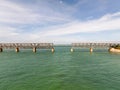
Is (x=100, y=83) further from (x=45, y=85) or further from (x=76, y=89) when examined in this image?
(x=45, y=85)

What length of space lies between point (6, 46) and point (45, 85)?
60.8m

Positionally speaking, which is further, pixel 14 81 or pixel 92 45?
pixel 92 45

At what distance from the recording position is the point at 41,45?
73.1 metres

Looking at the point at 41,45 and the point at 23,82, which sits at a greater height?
the point at 41,45

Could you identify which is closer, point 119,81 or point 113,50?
point 119,81

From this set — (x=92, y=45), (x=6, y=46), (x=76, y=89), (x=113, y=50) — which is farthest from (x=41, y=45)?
(x=76, y=89)

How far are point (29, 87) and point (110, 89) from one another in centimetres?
1035

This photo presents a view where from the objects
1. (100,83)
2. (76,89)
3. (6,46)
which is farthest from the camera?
(6,46)

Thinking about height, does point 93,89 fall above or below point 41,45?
below

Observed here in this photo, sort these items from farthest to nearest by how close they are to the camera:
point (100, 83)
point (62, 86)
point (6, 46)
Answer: point (6, 46) < point (100, 83) < point (62, 86)

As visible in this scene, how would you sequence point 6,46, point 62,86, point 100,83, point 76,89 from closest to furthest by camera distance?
point 76,89
point 62,86
point 100,83
point 6,46

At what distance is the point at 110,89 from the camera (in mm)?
16812

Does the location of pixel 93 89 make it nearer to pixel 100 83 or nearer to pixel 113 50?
pixel 100 83

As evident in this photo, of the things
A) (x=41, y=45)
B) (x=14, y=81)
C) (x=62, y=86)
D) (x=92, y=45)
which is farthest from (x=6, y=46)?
(x=62, y=86)
